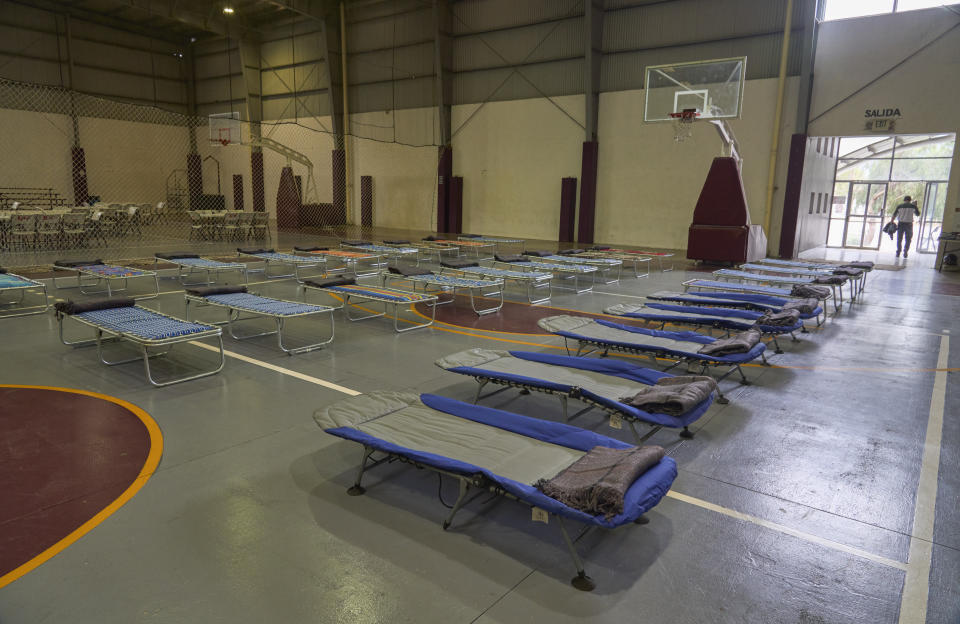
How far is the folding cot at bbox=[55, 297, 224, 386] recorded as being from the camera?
4.84 meters

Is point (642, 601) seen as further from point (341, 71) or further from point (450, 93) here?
point (341, 71)

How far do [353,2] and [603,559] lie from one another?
74.4 feet

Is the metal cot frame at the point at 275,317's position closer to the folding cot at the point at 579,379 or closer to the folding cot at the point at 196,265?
the folding cot at the point at 196,265

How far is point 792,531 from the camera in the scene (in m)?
2.86

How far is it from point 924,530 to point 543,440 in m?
1.86

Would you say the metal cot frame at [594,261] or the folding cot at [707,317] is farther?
the metal cot frame at [594,261]

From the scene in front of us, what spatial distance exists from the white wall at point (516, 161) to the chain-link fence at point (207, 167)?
57.6 inches

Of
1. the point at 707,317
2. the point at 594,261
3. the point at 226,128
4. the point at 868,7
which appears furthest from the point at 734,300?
the point at 226,128

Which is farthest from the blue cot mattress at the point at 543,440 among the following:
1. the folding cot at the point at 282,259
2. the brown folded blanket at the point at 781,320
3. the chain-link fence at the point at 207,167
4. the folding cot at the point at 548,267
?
the chain-link fence at the point at 207,167

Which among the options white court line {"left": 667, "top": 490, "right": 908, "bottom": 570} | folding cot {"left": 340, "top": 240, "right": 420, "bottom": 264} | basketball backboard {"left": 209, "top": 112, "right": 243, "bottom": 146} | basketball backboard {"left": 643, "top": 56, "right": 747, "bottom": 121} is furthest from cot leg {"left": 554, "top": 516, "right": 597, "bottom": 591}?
basketball backboard {"left": 209, "top": 112, "right": 243, "bottom": 146}

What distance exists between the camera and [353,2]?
69.6 ft

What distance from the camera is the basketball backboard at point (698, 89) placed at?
12117 millimetres

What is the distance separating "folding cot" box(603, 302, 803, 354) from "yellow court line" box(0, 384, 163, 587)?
14.4 feet

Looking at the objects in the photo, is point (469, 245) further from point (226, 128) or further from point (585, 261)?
point (226, 128)
